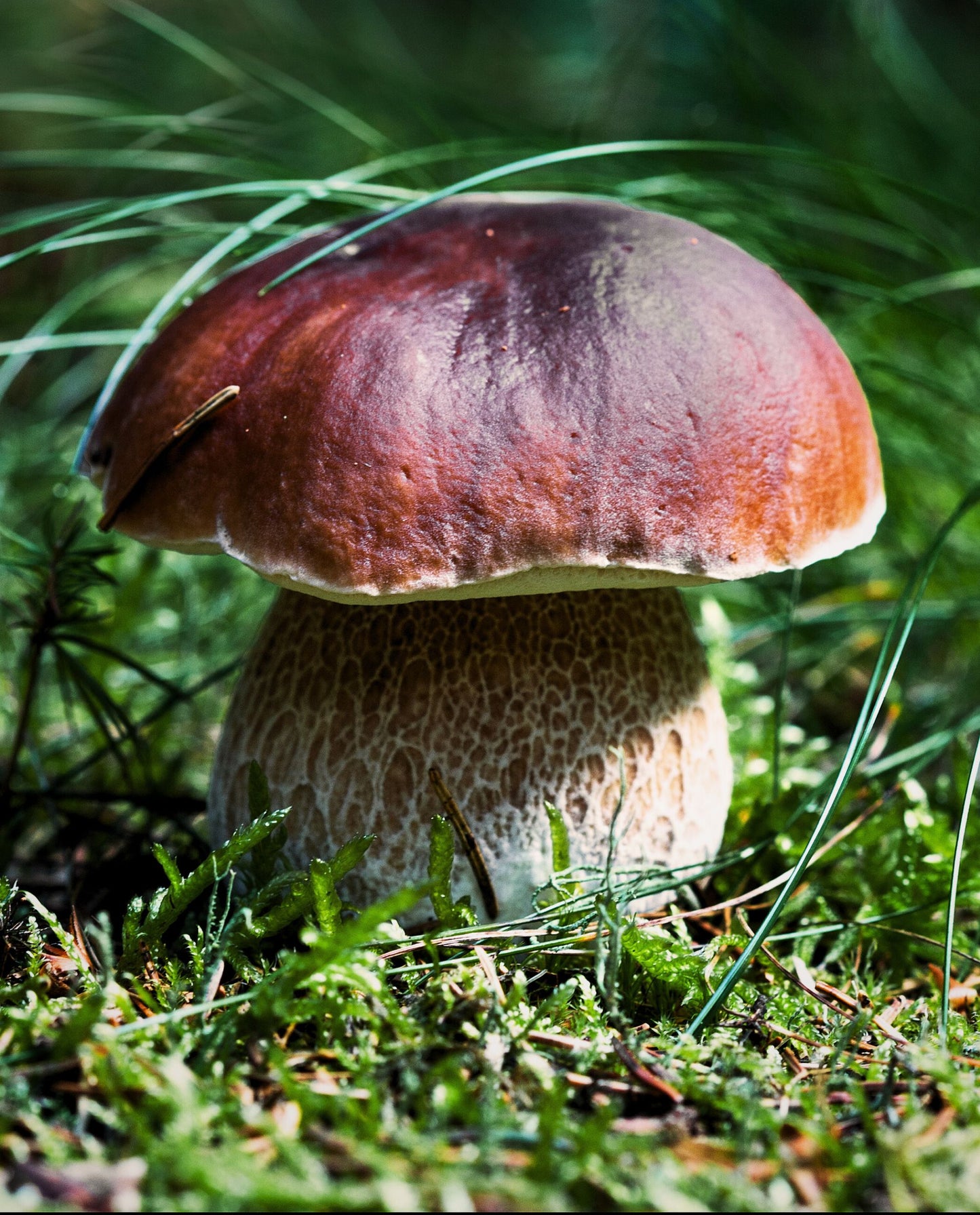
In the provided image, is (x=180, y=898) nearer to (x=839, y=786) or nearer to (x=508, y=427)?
(x=508, y=427)

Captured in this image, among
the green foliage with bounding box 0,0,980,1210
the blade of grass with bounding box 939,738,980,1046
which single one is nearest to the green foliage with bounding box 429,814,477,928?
the green foliage with bounding box 0,0,980,1210

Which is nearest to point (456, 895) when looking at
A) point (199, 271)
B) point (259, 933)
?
point (259, 933)

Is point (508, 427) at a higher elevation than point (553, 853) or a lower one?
higher

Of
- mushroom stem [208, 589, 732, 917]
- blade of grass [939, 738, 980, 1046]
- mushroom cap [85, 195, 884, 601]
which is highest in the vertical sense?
mushroom cap [85, 195, 884, 601]

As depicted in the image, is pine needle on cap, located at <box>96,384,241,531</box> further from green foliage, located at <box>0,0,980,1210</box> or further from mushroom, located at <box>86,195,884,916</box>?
green foliage, located at <box>0,0,980,1210</box>

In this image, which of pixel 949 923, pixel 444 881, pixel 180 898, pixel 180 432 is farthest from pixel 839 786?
pixel 180 432

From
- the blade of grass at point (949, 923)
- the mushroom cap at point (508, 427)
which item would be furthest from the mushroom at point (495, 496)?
the blade of grass at point (949, 923)

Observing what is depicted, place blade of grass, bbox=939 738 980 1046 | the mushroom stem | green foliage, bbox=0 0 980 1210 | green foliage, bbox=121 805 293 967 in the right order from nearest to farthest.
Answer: green foliage, bbox=0 0 980 1210, blade of grass, bbox=939 738 980 1046, green foliage, bbox=121 805 293 967, the mushroom stem
